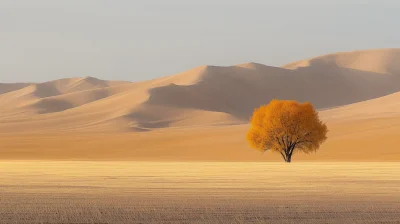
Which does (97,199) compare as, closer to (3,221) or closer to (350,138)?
(3,221)

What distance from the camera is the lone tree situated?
74.1 meters

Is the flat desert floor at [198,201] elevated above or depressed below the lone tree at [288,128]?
below

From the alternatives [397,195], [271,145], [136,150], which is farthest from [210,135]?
[397,195]

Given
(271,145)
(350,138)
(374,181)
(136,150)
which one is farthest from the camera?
(136,150)

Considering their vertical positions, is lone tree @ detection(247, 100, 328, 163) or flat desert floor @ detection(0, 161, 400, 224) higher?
lone tree @ detection(247, 100, 328, 163)

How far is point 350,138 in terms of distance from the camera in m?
105

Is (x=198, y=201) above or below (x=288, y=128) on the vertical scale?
below

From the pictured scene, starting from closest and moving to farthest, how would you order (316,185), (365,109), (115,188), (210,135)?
(115,188) < (316,185) < (210,135) < (365,109)

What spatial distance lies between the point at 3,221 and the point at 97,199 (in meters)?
7.04

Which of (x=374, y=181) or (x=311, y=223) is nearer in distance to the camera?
(x=311, y=223)

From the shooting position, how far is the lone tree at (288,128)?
7412 cm

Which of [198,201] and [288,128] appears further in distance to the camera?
[288,128]

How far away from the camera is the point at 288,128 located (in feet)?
244

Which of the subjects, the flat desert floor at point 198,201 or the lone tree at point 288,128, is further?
the lone tree at point 288,128
